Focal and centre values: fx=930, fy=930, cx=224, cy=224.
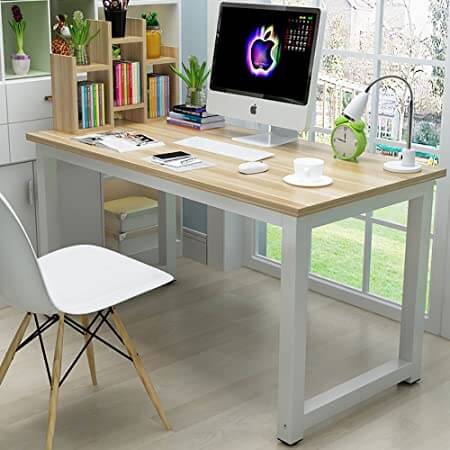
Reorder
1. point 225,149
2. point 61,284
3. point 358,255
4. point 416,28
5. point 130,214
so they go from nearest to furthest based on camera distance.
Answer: point 61,284 → point 225,149 → point 416,28 → point 358,255 → point 130,214

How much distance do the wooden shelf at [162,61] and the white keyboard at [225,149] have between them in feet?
→ 1.53

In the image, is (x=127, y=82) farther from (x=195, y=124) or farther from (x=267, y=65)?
(x=267, y=65)

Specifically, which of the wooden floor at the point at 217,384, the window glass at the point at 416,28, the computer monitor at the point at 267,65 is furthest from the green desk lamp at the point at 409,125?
the wooden floor at the point at 217,384

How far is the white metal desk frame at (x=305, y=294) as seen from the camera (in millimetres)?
2604

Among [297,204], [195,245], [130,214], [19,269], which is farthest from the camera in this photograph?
[195,245]

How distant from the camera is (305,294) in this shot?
2633mm

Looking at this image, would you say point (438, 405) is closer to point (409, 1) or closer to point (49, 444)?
point (49, 444)

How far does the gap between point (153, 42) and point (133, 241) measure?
889 millimetres

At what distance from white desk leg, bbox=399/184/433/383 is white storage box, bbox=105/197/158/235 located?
56.6 inches

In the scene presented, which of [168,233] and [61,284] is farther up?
[61,284]

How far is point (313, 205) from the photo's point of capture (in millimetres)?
2562

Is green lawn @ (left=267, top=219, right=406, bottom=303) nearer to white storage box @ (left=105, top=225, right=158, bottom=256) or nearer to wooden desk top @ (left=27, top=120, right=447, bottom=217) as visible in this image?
wooden desk top @ (left=27, top=120, right=447, bottom=217)

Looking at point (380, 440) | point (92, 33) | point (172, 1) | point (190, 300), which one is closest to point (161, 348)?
point (190, 300)

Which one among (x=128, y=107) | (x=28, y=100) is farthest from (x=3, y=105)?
(x=128, y=107)
